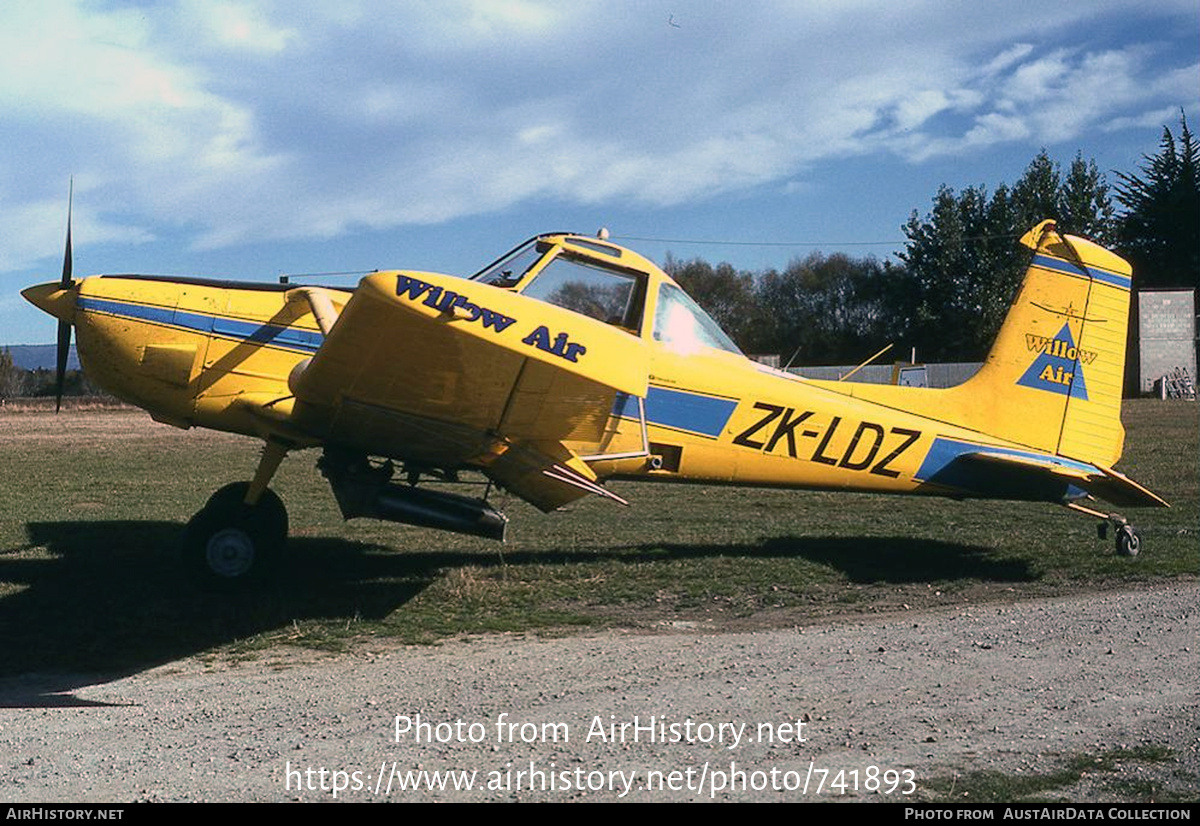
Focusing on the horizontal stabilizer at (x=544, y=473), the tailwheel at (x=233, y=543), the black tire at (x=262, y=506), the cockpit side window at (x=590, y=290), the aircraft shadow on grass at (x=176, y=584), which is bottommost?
the aircraft shadow on grass at (x=176, y=584)

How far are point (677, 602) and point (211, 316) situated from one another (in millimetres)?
4115

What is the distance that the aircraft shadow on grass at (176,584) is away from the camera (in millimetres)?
6375

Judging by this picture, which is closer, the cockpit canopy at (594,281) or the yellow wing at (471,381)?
the yellow wing at (471,381)

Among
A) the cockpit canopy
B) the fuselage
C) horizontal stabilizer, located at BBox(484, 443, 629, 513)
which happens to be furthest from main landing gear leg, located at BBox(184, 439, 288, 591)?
the cockpit canopy

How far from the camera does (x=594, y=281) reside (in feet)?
26.4

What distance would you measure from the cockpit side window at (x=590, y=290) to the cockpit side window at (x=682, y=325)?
26 centimetres

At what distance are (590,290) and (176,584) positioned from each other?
13.0 feet

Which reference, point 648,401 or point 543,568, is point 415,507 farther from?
point 648,401

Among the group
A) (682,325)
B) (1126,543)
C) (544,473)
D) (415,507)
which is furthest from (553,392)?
(1126,543)

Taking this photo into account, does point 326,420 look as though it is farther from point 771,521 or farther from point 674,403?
point 771,521

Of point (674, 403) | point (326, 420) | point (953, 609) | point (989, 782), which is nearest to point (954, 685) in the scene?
point (989, 782)

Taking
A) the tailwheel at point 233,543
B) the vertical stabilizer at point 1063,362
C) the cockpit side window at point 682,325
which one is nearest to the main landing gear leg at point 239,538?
the tailwheel at point 233,543

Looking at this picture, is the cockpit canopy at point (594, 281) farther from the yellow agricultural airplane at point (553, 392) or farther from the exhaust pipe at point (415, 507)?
the exhaust pipe at point (415, 507)

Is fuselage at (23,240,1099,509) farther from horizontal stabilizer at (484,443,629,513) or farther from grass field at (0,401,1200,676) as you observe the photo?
grass field at (0,401,1200,676)
